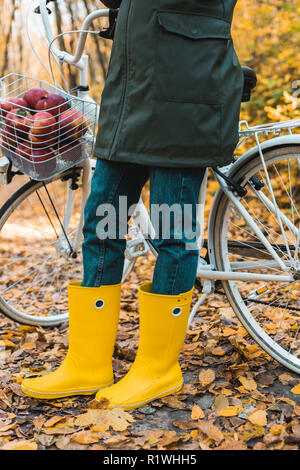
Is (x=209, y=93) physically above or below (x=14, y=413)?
above

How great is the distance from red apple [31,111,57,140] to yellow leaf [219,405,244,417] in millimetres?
1153

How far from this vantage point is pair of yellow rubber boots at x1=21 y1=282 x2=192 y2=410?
174 centimetres

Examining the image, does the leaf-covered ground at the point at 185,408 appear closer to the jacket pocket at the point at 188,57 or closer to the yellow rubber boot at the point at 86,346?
the yellow rubber boot at the point at 86,346

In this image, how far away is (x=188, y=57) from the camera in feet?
4.90

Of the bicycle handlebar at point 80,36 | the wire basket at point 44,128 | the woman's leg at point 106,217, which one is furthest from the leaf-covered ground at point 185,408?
the bicycle handlebar at point 80,36

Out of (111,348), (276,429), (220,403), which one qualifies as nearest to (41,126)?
(111,348)

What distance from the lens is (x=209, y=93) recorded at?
153 centimetres

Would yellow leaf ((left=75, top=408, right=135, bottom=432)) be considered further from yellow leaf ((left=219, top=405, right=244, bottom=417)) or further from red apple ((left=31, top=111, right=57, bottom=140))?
red apple ((left=31, top=111, right=57, bottom=140))

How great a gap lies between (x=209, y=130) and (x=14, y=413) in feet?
3.96

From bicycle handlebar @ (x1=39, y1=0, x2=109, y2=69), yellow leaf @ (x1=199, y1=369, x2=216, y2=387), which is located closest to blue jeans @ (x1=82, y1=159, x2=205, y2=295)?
yellow leaf @ (x1=199, y1=369, x2=216, y2=387)
